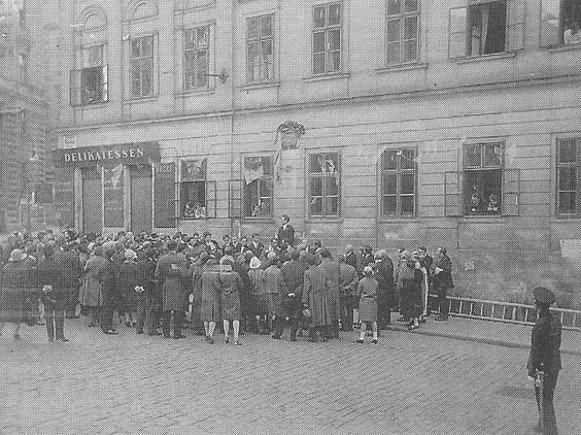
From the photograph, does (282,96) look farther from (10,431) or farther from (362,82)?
(10,431)

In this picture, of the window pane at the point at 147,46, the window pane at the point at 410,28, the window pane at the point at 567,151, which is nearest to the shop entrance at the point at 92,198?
the window pane at the point at 147,46

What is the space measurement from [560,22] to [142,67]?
43.7ft

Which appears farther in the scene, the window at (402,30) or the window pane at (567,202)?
the window at (402,30)

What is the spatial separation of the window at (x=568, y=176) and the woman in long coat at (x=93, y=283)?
8.68m

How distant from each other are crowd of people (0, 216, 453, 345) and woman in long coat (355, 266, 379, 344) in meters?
0.02

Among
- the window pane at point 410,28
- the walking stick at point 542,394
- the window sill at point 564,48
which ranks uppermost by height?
the window pane at point 410,28

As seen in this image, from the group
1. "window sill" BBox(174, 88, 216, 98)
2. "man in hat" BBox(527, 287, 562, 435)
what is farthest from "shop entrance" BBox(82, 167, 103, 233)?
"man in hat" BBox(527, 287, 562, 435)

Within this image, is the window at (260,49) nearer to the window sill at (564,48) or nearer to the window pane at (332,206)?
the window pane at (332,206)

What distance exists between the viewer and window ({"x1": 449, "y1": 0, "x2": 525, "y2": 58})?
1048 centimetres

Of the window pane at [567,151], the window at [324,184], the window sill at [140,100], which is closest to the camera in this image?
the window pane at [567,151]

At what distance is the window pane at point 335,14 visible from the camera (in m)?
16.7

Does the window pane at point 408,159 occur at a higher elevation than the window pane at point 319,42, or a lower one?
lower

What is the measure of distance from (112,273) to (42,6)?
17.3ft

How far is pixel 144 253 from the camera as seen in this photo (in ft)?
41.3
